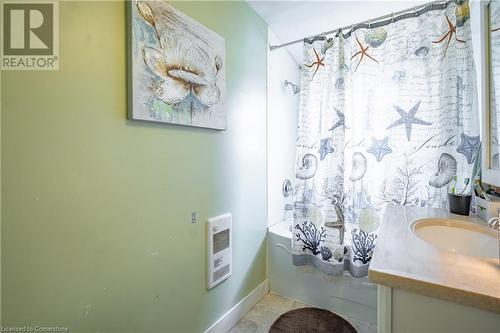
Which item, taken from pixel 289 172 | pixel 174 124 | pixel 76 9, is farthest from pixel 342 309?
pixel 76 9

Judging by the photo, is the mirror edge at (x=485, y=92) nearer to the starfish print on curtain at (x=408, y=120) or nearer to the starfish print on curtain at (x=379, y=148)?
the starfish print on curtain at (x=408, y=120)

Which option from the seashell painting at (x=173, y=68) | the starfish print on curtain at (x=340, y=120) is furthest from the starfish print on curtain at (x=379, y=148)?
the seashell painting at (x=173, y=68)

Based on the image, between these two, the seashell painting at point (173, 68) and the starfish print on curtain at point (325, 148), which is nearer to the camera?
the seashell painting at point (173, 68)

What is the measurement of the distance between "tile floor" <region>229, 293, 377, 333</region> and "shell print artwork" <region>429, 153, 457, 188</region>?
1124 mm

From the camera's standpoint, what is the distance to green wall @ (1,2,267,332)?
77 centimetres

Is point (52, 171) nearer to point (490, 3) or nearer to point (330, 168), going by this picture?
point (330, 168)

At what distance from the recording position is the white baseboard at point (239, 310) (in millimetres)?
1547

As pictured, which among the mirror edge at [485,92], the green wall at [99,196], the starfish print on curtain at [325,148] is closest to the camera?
the green wall at [99,196]

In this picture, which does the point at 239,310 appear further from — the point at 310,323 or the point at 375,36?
the point at 375,36

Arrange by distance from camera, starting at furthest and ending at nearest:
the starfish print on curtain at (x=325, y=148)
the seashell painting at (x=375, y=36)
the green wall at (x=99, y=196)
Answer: the starfish print on curtain at (x=325, y=148)
the seashell painting at (x=375, y=36)
the green wall at (x=99, y=196)

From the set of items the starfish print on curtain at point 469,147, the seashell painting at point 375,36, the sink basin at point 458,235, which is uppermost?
the seashell painting at point 375,36

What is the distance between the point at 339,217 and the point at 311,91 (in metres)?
1.01

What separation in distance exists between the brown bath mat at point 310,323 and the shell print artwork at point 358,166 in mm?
1064

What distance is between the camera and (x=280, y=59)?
7.80 ft
